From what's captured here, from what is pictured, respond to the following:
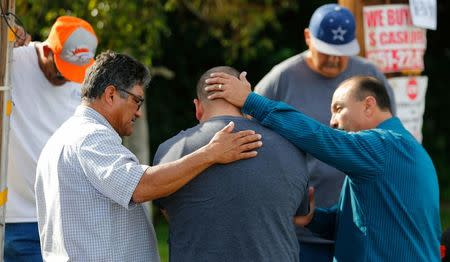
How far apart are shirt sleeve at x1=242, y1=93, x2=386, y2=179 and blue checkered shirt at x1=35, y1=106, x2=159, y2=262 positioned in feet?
1.96

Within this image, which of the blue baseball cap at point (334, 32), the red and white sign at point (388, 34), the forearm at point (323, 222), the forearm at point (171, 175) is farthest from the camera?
the red and white sign at point (388, 34)

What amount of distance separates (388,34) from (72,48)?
8.01 ft

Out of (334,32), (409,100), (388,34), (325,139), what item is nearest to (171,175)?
(325,139)

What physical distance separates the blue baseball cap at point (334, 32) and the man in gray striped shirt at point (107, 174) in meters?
1.80

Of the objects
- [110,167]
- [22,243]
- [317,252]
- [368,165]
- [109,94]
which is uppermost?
[109,94]

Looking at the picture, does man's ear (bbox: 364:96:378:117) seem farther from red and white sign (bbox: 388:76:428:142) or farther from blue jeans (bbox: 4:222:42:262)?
red and white sign (bbox: 388:76:428:142)

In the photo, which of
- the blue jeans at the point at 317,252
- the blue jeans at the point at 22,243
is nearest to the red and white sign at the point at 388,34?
the blue jeans at the point at 317,252

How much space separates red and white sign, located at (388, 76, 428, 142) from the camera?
6605mm

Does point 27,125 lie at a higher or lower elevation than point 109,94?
lower

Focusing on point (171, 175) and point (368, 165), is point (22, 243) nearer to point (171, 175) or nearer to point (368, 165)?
A: point (171, 175)

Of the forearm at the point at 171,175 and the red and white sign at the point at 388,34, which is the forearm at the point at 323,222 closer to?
the forearm at the point at 171,175

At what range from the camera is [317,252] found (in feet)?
16.9

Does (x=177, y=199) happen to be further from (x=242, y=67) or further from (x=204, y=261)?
(x=242, y=67)

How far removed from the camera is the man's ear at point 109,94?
3.99m
